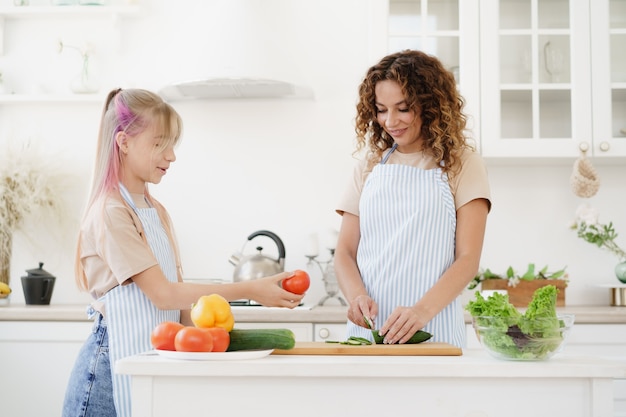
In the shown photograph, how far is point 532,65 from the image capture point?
301cm

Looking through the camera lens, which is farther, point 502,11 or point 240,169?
point 240,169

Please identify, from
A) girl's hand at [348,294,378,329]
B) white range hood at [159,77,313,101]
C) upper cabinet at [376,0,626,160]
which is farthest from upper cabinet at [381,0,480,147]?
girl's hand at [348,294,378,329]

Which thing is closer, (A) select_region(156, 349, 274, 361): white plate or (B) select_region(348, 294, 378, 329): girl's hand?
(A) select_region(156, 349, 274, 361): white plate

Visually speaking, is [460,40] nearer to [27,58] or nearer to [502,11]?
[502,11]

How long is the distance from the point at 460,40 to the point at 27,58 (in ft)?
6.13

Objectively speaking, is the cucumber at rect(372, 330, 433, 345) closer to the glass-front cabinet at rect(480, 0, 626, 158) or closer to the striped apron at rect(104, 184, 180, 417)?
the striped apron at rect(104, 184, 180, 417)

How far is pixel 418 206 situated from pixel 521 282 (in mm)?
1160

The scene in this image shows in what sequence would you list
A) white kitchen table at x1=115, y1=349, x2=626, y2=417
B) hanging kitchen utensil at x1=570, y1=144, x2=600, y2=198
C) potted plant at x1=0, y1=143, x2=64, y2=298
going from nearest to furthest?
white kitchen table at x1=115, y1=349, x2=626, y2=417 → hanging kitchen utensil at x1=570, y1=144, x2=600, y2=198 → potted plant at x1=0, y1=143, x2=64, y2=298

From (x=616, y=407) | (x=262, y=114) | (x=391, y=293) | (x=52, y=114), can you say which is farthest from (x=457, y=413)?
(x=52, y=114)

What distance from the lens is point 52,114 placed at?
11.2ft

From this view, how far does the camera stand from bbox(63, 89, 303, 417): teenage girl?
1659 millimetres

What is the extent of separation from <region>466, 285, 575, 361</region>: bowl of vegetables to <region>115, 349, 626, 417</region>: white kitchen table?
45 mm

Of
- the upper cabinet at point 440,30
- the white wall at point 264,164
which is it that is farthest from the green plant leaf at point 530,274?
the upper cabinet at point 440,30

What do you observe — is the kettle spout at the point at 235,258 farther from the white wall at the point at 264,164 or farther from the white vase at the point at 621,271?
the white vase at the point at 621,271
